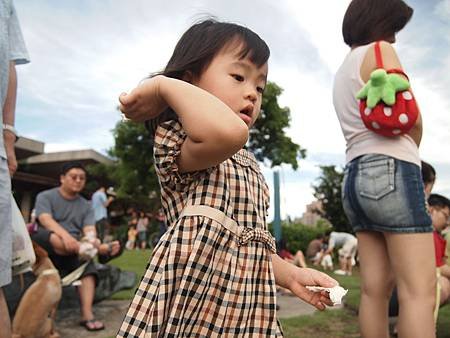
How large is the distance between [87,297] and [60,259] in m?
0.39

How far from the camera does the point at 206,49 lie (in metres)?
1.27

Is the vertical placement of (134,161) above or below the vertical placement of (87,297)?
above

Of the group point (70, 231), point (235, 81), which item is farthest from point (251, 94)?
point (70, 231)

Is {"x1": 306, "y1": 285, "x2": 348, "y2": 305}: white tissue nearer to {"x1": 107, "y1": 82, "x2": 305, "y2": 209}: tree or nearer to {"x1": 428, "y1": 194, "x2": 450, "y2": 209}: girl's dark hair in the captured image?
{"x1": 428, "y1": 194, "x2": 450, "y2": 209}: girl's dark hair

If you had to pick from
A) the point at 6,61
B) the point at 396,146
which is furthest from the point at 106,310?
the point at 396,146

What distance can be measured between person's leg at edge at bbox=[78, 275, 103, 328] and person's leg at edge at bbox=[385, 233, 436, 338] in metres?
2.37

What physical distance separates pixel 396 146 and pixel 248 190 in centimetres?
→ 89

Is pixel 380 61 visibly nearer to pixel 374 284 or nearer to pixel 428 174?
pixel 374 284

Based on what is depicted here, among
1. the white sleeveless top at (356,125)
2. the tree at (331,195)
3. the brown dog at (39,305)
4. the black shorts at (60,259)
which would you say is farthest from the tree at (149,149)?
the white sleeveless top at (356,125)

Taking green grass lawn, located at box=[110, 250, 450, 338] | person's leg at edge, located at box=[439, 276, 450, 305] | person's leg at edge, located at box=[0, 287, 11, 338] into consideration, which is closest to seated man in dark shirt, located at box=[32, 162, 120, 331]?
green grass lawn, located at box=[110, 250, 450, 338]

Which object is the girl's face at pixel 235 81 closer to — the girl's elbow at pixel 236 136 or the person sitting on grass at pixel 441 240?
the girl's elbow at pixel 236 136

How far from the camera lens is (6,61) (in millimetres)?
1832

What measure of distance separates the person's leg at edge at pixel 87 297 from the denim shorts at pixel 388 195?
2.34m

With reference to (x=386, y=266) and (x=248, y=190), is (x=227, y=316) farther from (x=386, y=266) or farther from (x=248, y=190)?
(x=386, y=266)
